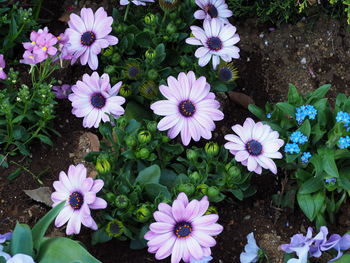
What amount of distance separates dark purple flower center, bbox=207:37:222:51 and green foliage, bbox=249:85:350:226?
1.02 feet

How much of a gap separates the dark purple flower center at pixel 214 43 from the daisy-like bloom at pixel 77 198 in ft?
2.64

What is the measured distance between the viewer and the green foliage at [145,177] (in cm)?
212

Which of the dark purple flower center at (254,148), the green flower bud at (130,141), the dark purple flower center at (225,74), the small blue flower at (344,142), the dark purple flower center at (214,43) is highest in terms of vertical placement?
the dark purple flower center at (214,43)

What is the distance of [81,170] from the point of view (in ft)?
6.68

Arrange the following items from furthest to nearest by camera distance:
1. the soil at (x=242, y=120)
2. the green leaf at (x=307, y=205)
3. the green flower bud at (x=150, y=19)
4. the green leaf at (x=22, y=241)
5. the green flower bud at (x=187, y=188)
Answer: the green flower bud at (x=150, y=19) < the soil at (x=242, y=120) < the green leaf at (x=307, y=205) < the green flower bud at (x=187, y=188) < the green leaf at (x=22, y=241)

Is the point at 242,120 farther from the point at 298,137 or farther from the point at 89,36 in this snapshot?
the point at 89,36

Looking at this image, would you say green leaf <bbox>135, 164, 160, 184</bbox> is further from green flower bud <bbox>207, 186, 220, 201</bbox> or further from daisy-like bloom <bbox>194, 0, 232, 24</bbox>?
daisy-like bloom <bbox>194, 0, 232, 24</bbox>

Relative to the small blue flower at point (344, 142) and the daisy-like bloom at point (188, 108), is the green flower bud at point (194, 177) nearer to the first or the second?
the daisy-like bloom at point (188, 108)

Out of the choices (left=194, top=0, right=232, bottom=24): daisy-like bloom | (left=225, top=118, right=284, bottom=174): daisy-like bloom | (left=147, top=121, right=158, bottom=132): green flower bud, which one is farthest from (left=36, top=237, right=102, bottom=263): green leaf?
(left=194, top=0, right=232, bottom=24): daisy-like bloom

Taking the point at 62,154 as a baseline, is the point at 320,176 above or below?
above

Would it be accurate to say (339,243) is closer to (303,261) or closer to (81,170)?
(303,261)

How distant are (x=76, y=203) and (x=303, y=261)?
0.82m

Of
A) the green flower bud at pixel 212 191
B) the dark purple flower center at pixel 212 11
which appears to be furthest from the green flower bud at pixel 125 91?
the green flower bud at pixel 212 191

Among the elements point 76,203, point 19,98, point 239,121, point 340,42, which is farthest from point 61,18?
point 340,42
